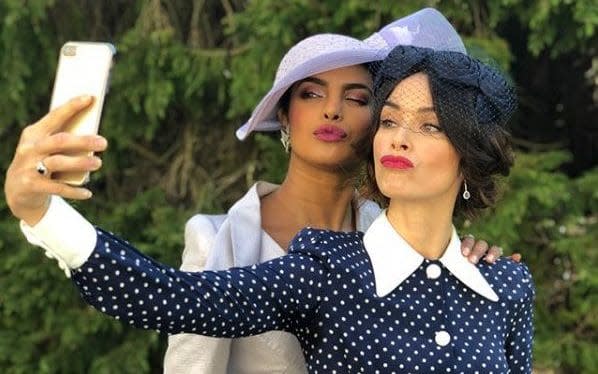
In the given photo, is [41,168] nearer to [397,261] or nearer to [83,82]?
[83,82]

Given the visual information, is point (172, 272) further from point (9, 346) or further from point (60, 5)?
point (60, 5)

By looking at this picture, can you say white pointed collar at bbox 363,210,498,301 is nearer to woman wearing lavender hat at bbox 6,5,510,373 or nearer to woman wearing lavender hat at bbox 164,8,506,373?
woman wearing lavender hat at bbox 6,5,510,373

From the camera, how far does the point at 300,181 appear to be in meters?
2.04

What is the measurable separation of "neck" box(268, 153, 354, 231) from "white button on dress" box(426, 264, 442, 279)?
477 millimetres

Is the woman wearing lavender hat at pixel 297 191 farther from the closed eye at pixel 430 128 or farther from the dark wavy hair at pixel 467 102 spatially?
the closed eye at pixel 430 128

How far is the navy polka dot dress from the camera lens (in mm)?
Answer: 1291

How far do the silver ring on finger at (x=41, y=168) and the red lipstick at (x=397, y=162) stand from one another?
2.01 ft

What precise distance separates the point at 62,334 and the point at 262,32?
123cm

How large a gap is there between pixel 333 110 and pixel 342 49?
0.13 meters

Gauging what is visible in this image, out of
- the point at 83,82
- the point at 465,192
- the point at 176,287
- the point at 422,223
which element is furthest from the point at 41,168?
the point at 465,192

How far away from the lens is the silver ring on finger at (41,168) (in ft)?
3.57

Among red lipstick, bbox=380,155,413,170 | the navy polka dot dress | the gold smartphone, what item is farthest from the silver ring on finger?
red lipstick, bbox=380,155,413,170

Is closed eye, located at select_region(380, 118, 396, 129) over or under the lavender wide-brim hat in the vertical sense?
under

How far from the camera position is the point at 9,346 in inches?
122
